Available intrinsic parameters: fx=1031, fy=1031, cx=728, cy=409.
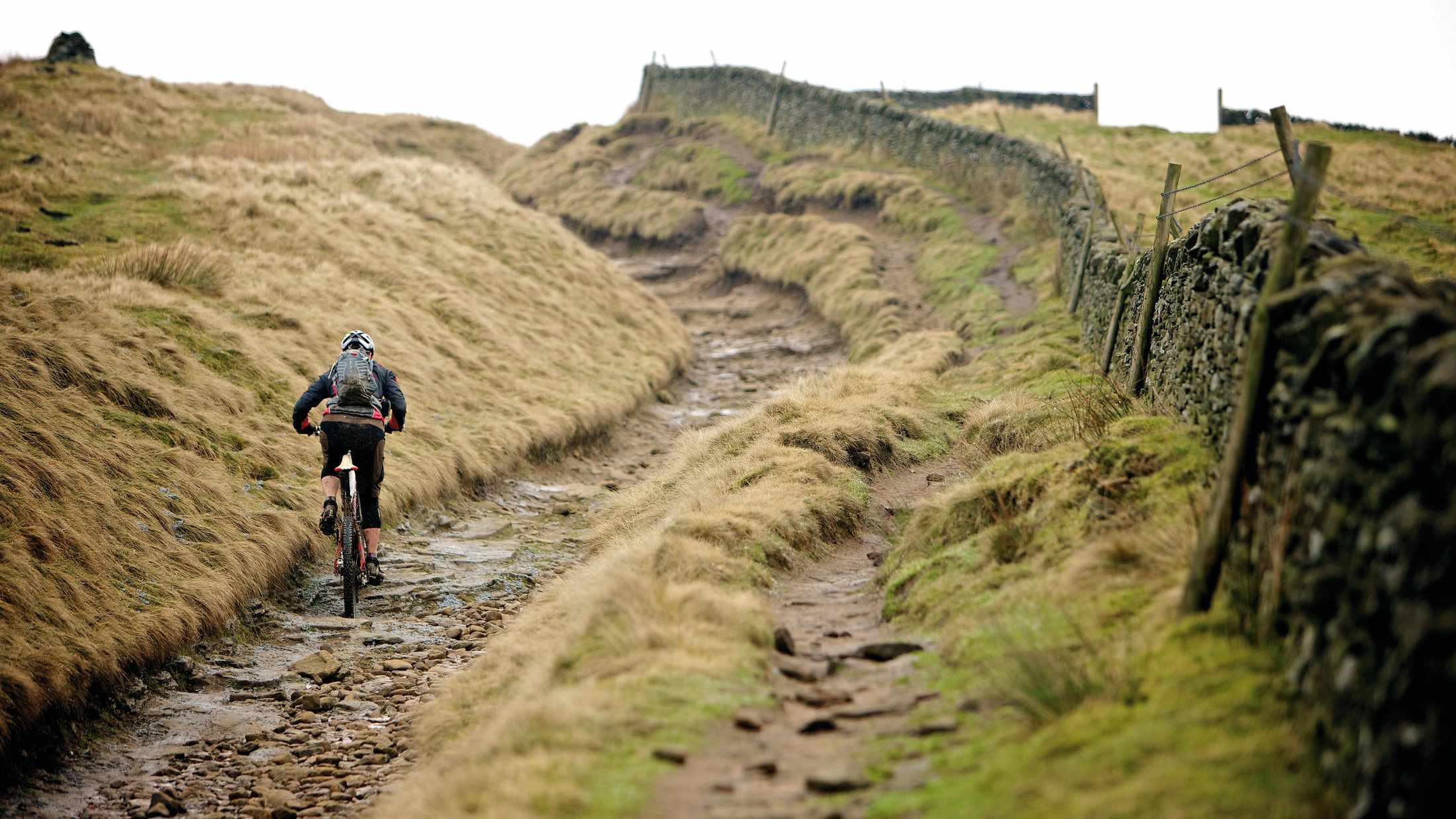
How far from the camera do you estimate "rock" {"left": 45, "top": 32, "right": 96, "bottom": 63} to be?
45.8 meters

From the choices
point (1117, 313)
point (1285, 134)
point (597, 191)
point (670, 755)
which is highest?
point (597, 191)

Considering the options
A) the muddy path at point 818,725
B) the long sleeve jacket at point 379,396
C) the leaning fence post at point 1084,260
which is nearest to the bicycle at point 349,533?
the long sleeve jacket at point 379,396

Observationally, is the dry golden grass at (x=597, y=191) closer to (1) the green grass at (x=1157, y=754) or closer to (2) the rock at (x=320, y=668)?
(2) the rock at (x=320, y=668)

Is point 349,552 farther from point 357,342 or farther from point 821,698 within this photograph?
point 821,698

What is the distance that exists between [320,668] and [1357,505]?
30.1ft

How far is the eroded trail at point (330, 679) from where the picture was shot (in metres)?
7.89

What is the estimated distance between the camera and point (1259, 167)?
A: 34.9 metres

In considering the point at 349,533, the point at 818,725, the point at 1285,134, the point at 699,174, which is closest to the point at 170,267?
the point at 349,533

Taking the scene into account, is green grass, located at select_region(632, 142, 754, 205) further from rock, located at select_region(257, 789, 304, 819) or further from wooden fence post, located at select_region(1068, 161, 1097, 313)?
rock, located at select_region(257, 789, 304, 819)

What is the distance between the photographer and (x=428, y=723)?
28.1ft

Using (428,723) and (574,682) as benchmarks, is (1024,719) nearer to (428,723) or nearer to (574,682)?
(574,682)

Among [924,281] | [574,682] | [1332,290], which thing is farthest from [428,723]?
[924,281]

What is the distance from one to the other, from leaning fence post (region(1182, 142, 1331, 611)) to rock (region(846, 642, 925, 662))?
6.49ft

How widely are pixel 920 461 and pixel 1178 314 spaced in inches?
177
